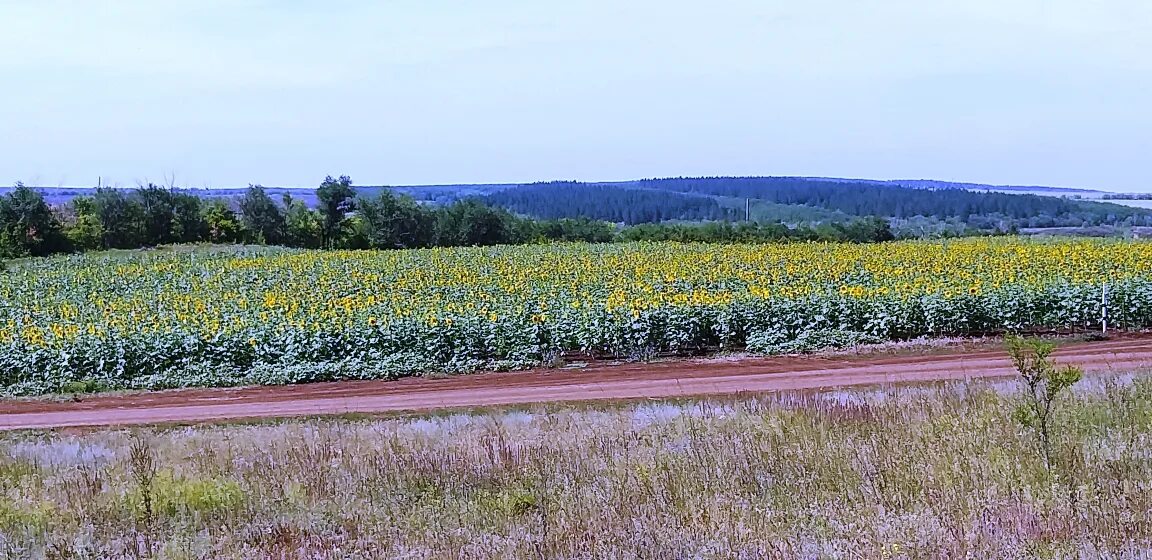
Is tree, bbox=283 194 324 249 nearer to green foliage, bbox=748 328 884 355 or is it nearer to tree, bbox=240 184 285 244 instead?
tree, bbox=240 184 285 244

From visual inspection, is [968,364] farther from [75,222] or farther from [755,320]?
[75,222]

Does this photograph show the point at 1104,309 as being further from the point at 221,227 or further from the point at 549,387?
the point at 221,227

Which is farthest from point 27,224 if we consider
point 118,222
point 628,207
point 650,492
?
point 628,207

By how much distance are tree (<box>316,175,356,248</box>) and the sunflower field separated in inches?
1452

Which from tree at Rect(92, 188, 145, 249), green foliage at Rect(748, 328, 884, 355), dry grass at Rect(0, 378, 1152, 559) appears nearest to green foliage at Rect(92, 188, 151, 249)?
tree at Rect(92, 188, 145, 249)

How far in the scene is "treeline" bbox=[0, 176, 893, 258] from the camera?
209 feet

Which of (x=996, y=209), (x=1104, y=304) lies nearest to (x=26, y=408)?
(x=1104, y=304)

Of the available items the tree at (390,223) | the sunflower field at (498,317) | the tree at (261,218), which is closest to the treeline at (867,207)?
the tree at (390,223)

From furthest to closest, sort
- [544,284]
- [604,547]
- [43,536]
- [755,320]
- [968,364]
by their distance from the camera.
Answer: [544,284], [755,320], [968,364], [43,536], [604,547]

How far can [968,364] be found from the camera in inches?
746

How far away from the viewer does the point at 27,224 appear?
6056 cm

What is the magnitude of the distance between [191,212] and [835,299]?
5552 centimetres

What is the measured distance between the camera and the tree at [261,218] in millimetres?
70375

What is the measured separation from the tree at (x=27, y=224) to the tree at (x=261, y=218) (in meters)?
11.8
